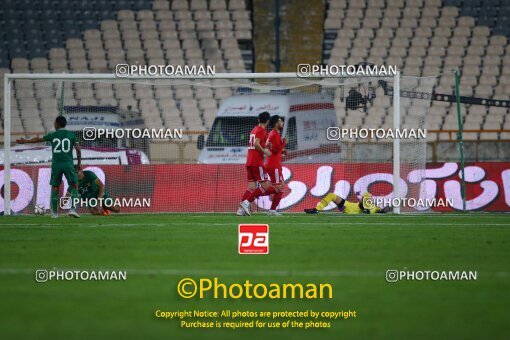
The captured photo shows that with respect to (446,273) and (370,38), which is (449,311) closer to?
(446,273)

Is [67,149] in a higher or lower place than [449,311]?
higher

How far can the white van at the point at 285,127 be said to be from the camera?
956 inches

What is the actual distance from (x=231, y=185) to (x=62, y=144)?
15.8 feet

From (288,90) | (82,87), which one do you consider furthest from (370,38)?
(82,87)

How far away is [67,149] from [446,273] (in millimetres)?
11072

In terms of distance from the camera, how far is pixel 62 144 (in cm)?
2005

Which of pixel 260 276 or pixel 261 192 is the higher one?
pixel 261 192

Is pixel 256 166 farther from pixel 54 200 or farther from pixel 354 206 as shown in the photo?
pixel 54 200

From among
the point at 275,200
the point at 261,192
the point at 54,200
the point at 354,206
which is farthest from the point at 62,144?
the point at 354,206

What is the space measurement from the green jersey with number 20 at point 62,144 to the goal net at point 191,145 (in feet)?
9.72

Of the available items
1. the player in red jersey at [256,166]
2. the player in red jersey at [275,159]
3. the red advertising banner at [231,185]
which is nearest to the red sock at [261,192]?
the player in red jersey at [256,166]

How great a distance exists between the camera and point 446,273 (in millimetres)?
10555

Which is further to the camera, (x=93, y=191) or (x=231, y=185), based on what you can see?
(x=231, y=185)

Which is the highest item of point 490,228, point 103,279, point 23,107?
point 23,107
